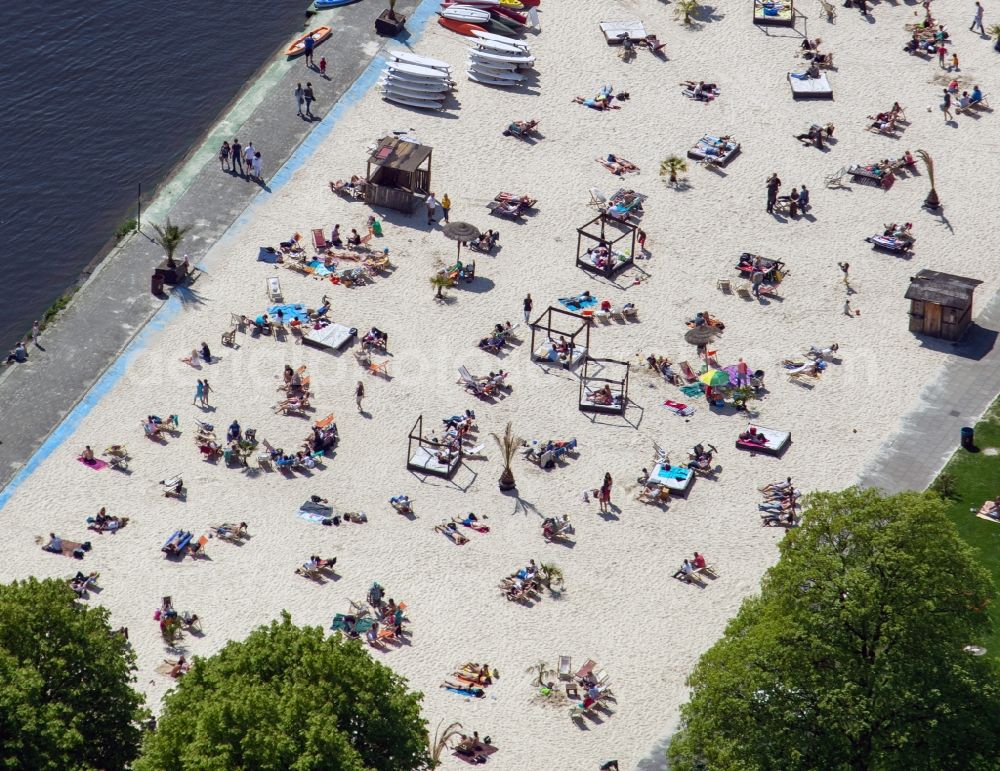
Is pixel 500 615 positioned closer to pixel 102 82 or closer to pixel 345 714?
pixel 345 714

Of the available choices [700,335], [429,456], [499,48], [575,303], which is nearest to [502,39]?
[499,48]

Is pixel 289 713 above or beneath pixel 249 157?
above

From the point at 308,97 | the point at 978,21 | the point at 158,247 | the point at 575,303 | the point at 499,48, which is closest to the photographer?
the point at 575,303

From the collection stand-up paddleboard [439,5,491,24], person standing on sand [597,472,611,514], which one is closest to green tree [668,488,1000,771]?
person standing on sand [597,472,611,514]

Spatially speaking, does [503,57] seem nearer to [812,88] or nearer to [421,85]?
[421,85]

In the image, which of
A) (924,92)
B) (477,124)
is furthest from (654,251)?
(924,92)
